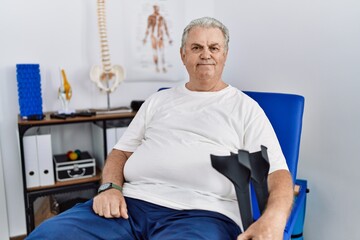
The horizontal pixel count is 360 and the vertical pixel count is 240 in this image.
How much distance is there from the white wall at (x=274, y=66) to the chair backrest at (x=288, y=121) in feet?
0.78

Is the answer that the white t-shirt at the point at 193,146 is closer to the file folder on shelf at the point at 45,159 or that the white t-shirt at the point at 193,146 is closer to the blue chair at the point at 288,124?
the blue chair at the point at 288,124

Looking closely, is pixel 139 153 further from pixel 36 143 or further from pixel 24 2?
pixel 24 2

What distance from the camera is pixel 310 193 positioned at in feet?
5.46

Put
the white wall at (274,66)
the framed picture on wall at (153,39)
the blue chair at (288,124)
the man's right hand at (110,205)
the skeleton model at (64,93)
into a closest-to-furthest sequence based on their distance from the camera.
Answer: the man's right hand at (110,205), the blue chair at (288,124), the white wall at (274,66), the skeleton model at (64,93), the framed picture on wall at (153,39)

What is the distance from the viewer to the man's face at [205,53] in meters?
1.35

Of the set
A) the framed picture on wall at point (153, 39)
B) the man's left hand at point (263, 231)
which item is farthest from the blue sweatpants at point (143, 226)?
the framed picture on wall at point (153, 39)

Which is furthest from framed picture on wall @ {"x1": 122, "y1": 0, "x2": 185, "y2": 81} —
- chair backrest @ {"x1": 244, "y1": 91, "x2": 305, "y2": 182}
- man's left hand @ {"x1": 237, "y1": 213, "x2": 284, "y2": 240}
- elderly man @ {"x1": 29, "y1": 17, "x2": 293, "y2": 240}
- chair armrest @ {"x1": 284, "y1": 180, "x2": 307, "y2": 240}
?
man's left hand @ {"x1": 237, "y1": 213, "x2": 284, "y2": 240}

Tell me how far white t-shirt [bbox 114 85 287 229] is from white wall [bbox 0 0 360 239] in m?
0.44

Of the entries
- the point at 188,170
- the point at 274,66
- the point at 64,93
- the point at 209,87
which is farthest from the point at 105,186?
the point at 274,66

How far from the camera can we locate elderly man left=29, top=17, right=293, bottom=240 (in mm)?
1061

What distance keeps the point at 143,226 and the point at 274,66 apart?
1110mm

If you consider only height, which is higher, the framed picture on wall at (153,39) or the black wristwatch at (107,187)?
the framed picture on wall at (153,39)

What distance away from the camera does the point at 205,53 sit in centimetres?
135

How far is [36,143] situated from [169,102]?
838 millimetres
